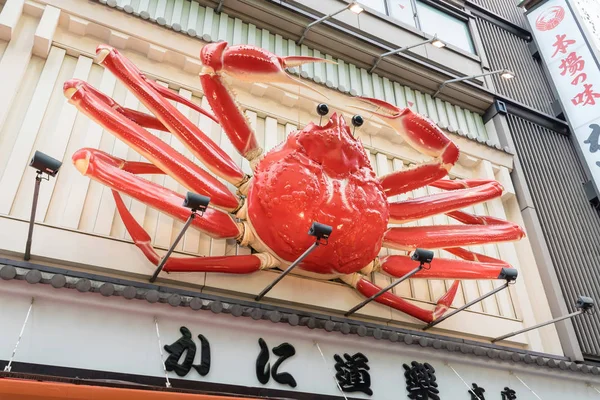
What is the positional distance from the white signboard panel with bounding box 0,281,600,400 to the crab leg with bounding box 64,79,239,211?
92 centimetres

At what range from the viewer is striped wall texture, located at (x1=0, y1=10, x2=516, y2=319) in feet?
11.6

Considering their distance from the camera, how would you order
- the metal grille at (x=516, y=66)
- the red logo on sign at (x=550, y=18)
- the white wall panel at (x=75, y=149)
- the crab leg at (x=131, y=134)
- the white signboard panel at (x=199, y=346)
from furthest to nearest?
the red logo on sign at (x=550, y=18), the metal grille at (x=516, y=66), the white wall panel at (x=75, y=149), the crab leg at (x=131, y=134), the white signboard panel at (x=199, y=346)

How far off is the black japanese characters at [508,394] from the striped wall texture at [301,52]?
2721 millimetres

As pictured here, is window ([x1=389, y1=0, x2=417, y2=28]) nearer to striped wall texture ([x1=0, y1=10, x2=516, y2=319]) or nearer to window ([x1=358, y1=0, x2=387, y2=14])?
window ([x1=358, y1=0, x2=387, y2=14])

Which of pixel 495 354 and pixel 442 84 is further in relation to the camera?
pixel 442 84

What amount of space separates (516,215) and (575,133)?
186cm

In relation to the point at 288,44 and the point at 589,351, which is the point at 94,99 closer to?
the point at 288,44

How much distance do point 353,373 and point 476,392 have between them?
3.74ft

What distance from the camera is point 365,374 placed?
3590 millimetres

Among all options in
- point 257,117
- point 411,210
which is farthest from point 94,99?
point 411,210

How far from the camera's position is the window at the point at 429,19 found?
701 cm

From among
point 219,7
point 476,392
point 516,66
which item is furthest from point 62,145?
point 516,66

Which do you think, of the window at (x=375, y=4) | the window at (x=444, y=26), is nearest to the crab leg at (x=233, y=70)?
the window at (x=375, y=4)

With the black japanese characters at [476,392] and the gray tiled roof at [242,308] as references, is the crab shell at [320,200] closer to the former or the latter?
the gray tiled roof at [242,308]
